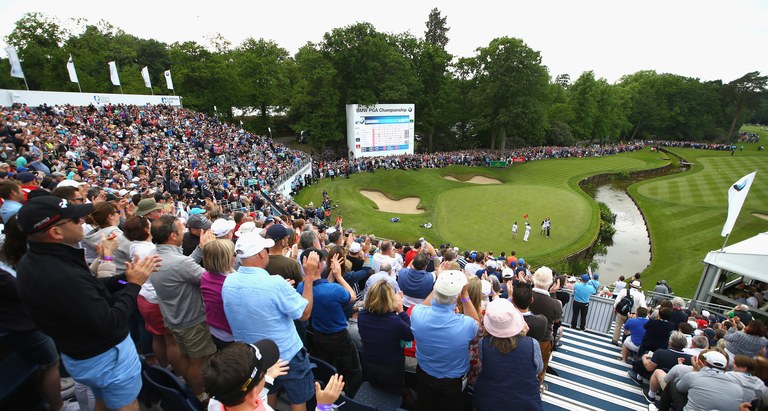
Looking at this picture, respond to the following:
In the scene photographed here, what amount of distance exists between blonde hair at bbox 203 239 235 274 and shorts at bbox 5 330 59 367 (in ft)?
5.16

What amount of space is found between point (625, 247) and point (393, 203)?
16.9 m

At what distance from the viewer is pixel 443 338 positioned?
361cm

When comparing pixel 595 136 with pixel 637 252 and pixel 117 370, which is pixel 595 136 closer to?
pixel 637 252

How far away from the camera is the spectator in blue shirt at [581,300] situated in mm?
9188

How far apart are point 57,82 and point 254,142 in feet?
93.0

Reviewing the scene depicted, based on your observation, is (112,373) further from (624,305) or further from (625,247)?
(625,247)

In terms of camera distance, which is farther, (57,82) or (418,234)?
(57,82)

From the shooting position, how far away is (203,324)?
3.92 m

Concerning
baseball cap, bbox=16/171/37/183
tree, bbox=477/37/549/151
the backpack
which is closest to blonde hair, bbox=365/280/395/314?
the backpack

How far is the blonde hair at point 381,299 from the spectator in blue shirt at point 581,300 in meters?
7.34

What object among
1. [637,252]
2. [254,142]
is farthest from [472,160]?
[254,142]

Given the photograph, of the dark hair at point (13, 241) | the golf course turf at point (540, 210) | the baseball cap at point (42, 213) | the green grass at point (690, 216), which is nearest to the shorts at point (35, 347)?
the dark hair at point (13, 241)

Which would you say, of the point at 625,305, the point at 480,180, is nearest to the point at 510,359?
the point at 625,305

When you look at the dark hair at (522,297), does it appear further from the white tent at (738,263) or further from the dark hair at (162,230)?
the white tent at (738,263)
